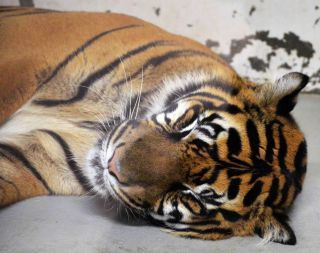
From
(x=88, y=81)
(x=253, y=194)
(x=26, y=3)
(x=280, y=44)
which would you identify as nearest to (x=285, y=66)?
(x=280, y=44)

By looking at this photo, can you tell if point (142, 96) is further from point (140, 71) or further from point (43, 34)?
point (43, 34)

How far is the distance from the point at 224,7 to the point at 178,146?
0.28 meters

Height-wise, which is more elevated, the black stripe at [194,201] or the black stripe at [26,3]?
the black stripe at [26,3]

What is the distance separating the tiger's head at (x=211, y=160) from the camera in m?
0.76

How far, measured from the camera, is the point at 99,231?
77 centimetres

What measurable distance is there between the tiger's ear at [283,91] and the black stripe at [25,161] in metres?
0.44

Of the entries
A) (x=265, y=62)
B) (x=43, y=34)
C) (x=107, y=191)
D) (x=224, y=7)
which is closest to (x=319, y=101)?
(x=265, y=62)

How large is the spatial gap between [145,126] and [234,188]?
7.4 inches

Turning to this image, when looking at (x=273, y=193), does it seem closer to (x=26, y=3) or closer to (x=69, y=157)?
(x=69, y=157)

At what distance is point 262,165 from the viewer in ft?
2.60

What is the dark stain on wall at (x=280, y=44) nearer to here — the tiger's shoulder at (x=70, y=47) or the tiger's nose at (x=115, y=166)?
the tiger's shoulder at (x=70, y=47)

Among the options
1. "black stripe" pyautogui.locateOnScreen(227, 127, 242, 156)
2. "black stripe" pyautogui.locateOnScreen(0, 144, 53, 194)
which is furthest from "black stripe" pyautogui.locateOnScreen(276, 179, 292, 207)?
"black stripe" pyautogui.locateOnScreen(0, 144, 53, 194)

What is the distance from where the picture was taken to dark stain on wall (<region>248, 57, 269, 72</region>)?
0.85 metres

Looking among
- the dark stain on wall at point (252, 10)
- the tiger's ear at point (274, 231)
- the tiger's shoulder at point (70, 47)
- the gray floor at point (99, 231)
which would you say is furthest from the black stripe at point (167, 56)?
the tiger's ear at point (274, 231)
